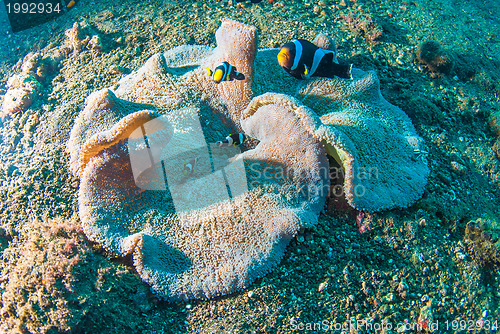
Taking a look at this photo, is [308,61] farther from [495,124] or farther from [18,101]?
[18,101]

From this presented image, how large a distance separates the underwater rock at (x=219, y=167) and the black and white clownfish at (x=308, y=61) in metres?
0.11

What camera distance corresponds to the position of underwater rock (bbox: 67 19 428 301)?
77.5 inches

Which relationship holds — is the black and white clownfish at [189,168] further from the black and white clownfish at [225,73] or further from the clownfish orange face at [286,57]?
the clownfish orange face at [286,57]

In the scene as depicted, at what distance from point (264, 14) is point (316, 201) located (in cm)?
284

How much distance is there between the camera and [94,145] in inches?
77.9

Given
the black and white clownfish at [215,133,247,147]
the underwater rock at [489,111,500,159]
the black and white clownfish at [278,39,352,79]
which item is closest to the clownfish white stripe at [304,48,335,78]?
the black and white clownfish at [278,39,352,79]

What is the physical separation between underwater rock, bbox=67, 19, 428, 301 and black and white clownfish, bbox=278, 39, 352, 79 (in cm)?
11

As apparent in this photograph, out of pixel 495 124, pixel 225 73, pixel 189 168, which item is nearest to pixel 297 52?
pixel 225 73

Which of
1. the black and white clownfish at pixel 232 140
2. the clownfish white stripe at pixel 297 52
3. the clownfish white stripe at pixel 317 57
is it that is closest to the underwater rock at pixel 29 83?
the black and white clownfish at pixel 232 140

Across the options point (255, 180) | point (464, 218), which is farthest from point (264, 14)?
point (464, 218)

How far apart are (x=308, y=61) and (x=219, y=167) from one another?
1.16 meters

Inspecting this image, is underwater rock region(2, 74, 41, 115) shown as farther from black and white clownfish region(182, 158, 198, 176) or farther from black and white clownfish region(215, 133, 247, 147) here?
black and white clownfish region(215, 133, 247, 147)

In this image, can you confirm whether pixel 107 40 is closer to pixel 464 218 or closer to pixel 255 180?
pixel 255 180

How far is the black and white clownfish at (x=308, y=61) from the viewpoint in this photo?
2.35 metres
